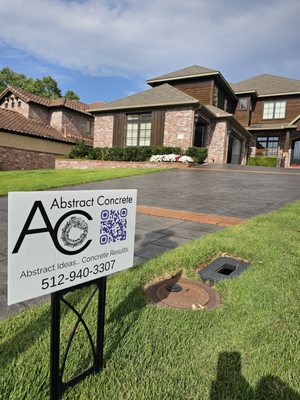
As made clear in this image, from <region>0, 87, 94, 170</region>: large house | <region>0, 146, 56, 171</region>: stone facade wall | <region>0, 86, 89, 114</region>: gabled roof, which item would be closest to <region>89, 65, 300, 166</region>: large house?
<region>0, 87, 94, 170</region>: large house

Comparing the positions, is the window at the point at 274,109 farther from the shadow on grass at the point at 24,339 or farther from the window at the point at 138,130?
the shadow on grass at the point at 24,339

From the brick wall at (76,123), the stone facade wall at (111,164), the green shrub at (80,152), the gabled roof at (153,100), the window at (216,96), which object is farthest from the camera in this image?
the brick wall at (76,123)

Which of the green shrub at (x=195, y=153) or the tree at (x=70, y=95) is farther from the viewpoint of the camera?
the tree at (x=70, y=95)

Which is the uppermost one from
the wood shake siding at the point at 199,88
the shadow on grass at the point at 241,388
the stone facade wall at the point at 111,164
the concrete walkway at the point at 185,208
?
the wood shake siding at the point at 199,88

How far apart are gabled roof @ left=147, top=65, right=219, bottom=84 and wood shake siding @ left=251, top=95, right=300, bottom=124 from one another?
9505 millimetres

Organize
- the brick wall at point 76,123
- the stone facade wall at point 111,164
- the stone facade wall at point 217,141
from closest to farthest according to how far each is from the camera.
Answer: the stone facade wall at point 111,164 < the stone facade wall at point 217,141 < the brick wall at point 76,123

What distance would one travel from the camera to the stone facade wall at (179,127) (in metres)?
20.9

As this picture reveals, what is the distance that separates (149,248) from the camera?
13.7 ft

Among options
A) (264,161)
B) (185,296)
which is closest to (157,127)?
(264,161)

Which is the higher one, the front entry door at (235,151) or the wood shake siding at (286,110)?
the wood shake siding at (286,110)

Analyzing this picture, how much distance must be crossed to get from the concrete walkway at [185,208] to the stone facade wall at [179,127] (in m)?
8.86

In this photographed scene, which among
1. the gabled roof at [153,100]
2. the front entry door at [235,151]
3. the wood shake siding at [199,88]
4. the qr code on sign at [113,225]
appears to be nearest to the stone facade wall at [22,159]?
the gabled roof at [153,100]

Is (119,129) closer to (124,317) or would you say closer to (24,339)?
(124,317)

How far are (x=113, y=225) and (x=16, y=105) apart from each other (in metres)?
30.0
